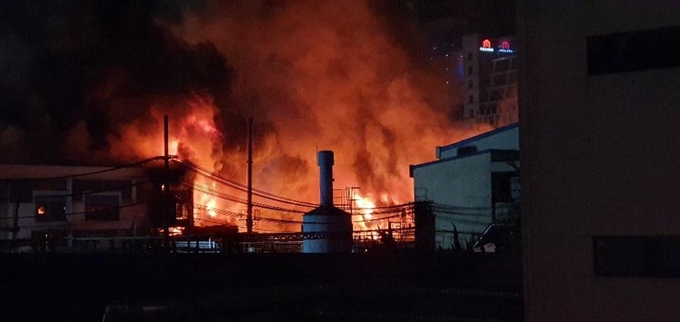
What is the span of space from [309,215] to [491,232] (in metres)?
6.19

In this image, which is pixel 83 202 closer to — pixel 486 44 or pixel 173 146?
pixel 173 146

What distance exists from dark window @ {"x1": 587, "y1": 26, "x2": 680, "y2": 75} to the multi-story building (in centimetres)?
5806

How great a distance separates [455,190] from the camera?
3125 centimetres

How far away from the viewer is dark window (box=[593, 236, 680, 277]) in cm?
997

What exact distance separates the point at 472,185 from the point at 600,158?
19743 mm

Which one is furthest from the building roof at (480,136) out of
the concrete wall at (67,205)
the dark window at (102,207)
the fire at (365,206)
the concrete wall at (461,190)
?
the dark window at (102,207)

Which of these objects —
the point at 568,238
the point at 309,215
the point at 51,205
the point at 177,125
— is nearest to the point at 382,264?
the point at 309,215

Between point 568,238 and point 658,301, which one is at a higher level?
point 568,238

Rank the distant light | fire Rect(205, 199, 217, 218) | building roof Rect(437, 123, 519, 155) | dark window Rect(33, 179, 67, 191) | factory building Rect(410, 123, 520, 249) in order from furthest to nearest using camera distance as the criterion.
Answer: the distant light < fire Rect(205, 199, 217, 218) < dark window Rect(33, 179, 67, 191) < building roof Rect(437, 123, 519, 155) < factory building Rect(410, 123, 520, 249)

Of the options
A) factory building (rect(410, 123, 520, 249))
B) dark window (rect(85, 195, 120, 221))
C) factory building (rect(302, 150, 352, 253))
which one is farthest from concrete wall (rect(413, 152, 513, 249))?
dark window (rect(85, 195, 120, 221))

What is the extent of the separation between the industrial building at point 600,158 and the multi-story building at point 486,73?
57936mm

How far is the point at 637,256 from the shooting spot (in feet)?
33.3

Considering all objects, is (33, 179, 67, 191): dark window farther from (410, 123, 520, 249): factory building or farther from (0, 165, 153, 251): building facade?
(410, 123, 520, 249): factory building

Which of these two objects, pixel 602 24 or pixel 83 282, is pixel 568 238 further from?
pixel 83 282
